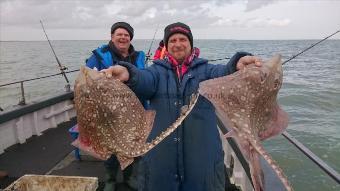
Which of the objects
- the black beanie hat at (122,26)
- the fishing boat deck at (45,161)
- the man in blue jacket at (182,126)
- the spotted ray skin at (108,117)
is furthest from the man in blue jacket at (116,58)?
the spotted ray skin at (108,117)

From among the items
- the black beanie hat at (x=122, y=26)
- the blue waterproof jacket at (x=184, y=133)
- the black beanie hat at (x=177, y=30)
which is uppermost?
the black beanie hat at (x=122, y=26)

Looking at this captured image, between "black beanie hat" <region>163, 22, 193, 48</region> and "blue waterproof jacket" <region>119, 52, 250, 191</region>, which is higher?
"black beanie hat" <region>163, 22, 193, 48</region>

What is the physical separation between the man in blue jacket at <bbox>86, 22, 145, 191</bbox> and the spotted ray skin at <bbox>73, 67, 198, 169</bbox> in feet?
6.19

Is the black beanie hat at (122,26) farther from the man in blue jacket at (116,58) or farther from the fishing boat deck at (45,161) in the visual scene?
the fishing boat deck at (45,161)

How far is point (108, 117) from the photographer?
2.67 meters

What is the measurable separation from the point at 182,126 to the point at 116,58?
6.39ft

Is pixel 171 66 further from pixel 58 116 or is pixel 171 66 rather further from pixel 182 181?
pixel 58 116

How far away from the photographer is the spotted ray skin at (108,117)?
2629 mm

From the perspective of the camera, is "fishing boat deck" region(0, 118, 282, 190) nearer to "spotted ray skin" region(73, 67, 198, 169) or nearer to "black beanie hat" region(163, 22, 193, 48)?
"spotted ray skin" region(73, 67, 198, 169)

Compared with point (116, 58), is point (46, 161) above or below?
below

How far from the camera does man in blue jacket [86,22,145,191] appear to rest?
180 inches

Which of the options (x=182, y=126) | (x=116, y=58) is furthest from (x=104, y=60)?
(x=182, y=126)

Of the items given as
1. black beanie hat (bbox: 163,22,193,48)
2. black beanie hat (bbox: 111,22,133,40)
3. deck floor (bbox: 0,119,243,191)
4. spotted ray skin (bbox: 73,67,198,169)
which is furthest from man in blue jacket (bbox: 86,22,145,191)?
spotted ray skin (bbox: 73,67,198,169)

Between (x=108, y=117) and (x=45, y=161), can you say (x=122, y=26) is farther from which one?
(x=45, y=161)
